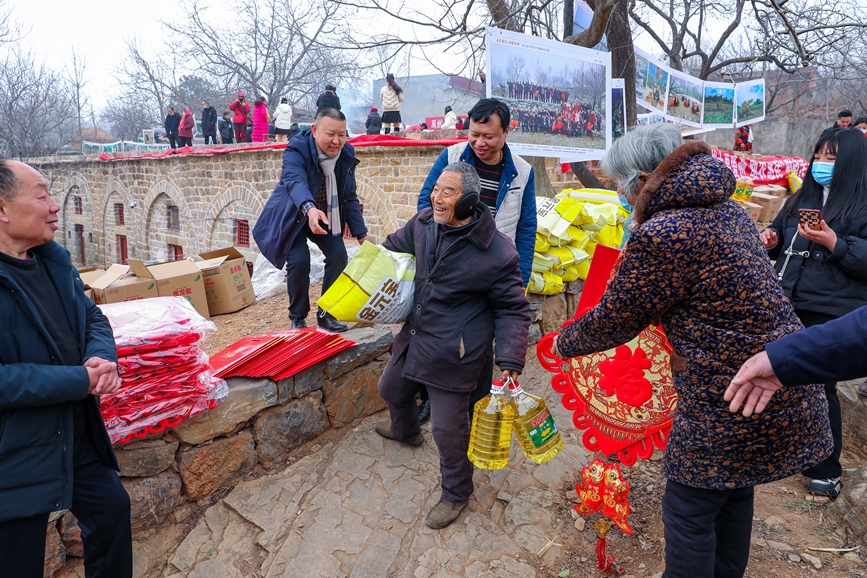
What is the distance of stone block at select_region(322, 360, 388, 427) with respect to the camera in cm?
354

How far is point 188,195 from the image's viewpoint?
15922 millimetres

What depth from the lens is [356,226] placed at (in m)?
3.99

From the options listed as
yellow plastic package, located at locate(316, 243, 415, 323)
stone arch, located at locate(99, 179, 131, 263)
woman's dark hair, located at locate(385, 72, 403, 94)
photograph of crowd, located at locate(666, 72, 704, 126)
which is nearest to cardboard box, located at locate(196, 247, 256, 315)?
yellow plastic package, located at locate(316, 243, 415, 323)

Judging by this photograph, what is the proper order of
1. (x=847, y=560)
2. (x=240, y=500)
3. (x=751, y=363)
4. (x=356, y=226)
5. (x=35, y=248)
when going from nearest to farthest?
(x=751, y=363), (x=35, y=248), (x=847, y=560), (x=240, y=500), (x=356, y=226)

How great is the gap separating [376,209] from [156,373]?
7.42 m

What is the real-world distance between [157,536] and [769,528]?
3.10 meters

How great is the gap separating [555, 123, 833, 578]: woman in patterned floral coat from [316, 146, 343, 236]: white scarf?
2366mm

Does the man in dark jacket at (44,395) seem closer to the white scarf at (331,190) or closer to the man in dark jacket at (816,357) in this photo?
the white scarf at (331,190)

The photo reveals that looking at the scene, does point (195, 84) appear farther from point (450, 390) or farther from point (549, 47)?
point (450, 390)

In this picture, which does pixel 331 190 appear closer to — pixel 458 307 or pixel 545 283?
pixel 458 307

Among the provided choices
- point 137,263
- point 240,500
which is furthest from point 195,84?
point 240,500

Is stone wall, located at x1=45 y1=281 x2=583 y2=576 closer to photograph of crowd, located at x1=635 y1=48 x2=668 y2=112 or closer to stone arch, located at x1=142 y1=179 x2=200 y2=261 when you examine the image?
photograph of crowd, located at x1=635 y1=48 x2=668 y2=112

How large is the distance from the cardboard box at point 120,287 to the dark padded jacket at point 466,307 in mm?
3436

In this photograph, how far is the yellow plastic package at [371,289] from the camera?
2607mm
